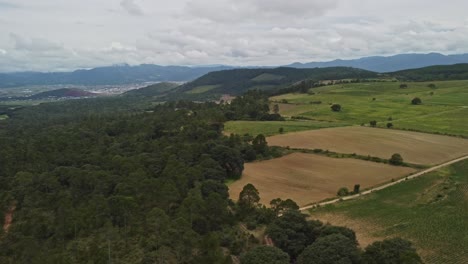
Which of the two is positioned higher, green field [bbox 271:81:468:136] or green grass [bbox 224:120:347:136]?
green field [bbox 271:81:468:136]

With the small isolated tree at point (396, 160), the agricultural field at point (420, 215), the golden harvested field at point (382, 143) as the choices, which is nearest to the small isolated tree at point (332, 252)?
the agricultural field at point (420, 215)

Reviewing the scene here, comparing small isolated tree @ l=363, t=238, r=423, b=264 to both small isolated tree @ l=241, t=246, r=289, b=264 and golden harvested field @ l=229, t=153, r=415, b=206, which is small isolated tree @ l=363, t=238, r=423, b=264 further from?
golden harvested field @ l=229, t=153, r=415, b=206

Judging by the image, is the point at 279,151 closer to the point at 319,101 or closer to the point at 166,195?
the point at 166,195

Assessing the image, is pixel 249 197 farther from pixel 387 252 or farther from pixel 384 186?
pixel 384 186

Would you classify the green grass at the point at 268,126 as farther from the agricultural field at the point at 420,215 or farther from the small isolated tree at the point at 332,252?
the small isolated tree at the point at 332,252

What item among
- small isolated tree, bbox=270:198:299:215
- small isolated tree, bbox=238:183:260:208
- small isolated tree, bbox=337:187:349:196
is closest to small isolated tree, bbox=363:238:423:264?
small isolated tree, bbox=270:198:299:215

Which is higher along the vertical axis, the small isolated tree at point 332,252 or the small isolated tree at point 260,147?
the small isolated tree at point 260,147
